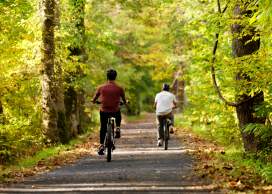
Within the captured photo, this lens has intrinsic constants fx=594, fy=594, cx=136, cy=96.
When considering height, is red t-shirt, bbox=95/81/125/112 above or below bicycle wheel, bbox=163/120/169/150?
above

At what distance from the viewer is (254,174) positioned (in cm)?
1138

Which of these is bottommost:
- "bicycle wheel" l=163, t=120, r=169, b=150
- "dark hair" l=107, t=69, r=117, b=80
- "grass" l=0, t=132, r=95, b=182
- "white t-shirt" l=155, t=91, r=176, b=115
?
"grass" l=0, t=132, r=95, b=182

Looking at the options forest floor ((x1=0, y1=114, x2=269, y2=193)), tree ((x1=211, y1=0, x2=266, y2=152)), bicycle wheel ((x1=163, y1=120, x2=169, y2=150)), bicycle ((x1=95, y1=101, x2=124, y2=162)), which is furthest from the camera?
bicycle wheel ((x1=163, y1=120, x2=169, y2=150))

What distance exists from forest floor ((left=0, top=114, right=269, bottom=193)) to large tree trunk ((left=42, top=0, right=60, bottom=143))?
8.19 ft

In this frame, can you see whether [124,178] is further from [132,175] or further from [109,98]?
[109,98]

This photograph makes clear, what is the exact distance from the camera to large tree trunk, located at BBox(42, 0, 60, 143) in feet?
63.3

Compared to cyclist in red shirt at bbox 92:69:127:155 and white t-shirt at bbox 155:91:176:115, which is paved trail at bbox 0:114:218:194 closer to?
cyclist in red shirt at bbox 92:69:127:155

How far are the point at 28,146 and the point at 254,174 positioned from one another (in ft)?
30.7

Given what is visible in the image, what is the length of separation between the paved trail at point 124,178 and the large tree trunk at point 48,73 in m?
3.74

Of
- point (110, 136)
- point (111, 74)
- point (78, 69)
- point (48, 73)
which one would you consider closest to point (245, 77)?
point (111, 74)

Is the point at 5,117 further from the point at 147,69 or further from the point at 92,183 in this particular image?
the point at 147,69

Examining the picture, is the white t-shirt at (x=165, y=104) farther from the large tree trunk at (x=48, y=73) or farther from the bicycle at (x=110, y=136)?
the bicycle at (x=110, y=136)

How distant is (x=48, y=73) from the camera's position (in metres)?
19.6

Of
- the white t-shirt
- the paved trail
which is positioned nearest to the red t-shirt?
the paved trail
